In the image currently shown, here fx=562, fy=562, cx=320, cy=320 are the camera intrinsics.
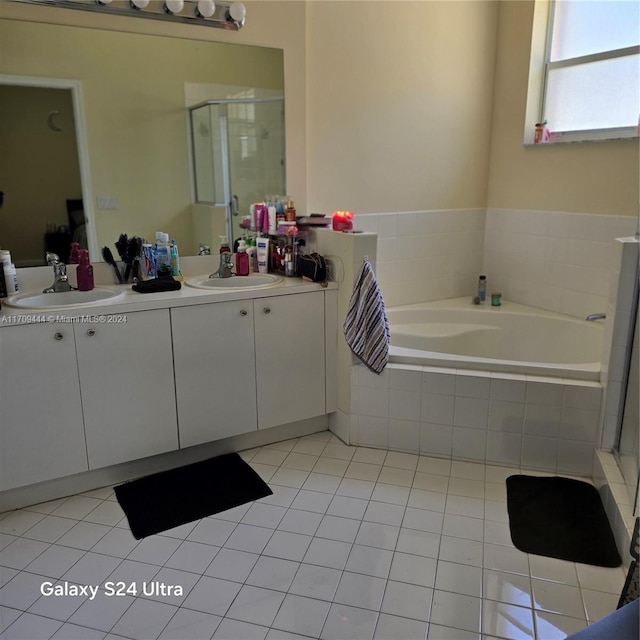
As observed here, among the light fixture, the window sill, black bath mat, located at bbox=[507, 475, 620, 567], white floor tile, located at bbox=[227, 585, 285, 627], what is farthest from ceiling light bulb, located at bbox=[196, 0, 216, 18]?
black bath mat, located at bbox=[507, 475, 620, 567]

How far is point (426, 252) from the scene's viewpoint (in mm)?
3521

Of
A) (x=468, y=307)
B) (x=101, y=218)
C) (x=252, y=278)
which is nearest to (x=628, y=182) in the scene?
(x=468, y=307)

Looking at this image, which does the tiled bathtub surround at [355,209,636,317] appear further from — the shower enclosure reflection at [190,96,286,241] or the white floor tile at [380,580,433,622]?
the white floor tile at [380,580,433,622]

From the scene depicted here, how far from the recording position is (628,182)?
9.48 feet

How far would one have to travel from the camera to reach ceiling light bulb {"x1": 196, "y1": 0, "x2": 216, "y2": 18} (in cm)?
253

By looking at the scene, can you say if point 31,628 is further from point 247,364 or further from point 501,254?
point 501,254

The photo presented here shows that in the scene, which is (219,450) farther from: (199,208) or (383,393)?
(199,208)

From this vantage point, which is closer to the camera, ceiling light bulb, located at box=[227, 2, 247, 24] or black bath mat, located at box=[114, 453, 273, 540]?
black bath mat, located at box=[114, 453, 273, 540]

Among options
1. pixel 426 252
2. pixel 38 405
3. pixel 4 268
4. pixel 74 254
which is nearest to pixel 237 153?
pixel 74 254

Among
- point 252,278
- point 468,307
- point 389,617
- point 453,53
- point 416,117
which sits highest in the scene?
point 453,53

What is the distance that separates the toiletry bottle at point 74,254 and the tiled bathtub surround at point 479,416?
1.37 meters

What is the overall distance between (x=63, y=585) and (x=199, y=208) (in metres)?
1.73

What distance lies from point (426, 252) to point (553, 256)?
741 millimetres

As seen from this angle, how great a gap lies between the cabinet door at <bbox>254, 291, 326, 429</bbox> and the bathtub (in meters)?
0.54
